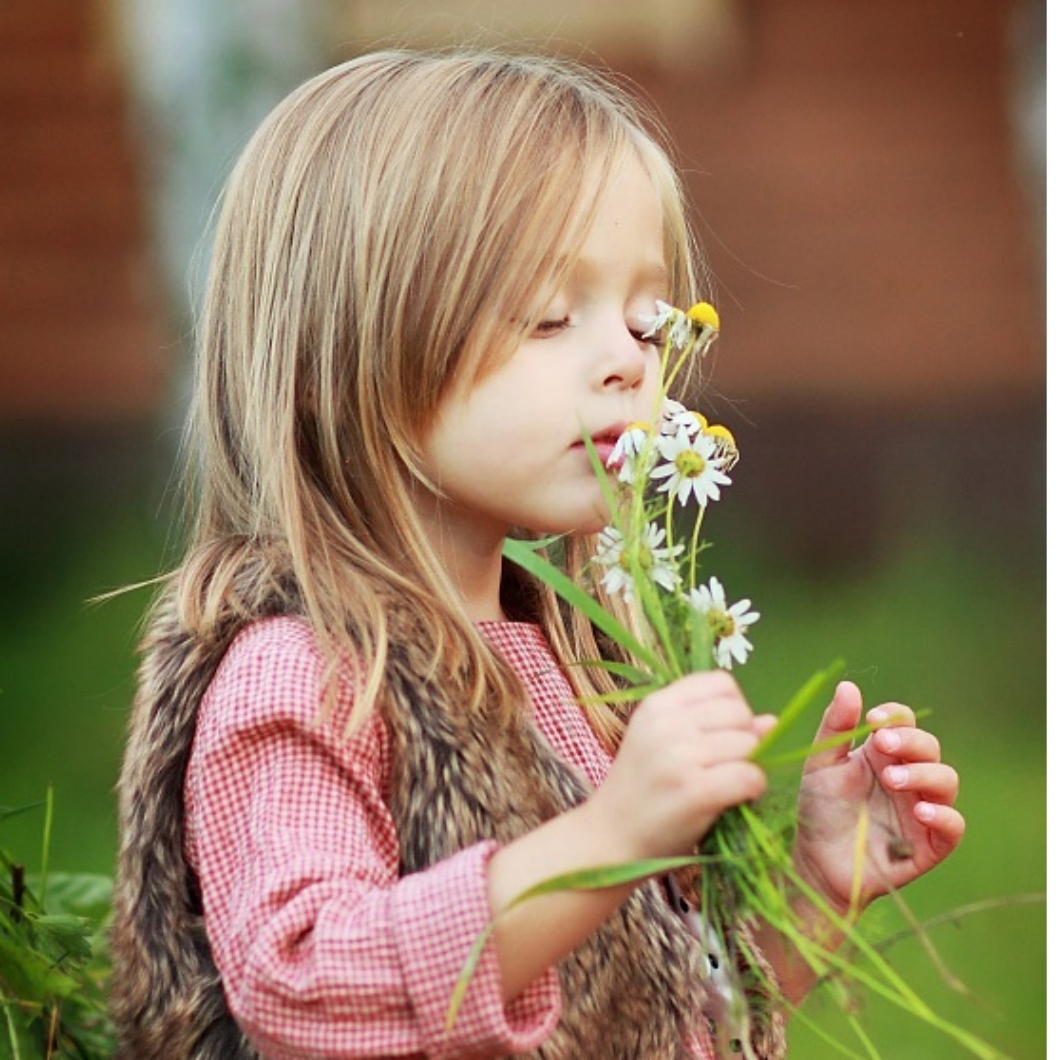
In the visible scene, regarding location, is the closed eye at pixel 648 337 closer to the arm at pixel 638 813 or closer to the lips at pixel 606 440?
the lips at pixel 606 440

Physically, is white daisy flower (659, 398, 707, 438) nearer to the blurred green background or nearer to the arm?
the arm

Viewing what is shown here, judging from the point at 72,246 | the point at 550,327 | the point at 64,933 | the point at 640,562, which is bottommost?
the point at 72,246

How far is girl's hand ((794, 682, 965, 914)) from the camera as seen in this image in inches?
61.9

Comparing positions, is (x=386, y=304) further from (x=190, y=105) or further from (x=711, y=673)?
(x=190, y=105)

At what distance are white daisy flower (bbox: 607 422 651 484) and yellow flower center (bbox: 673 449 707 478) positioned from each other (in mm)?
27

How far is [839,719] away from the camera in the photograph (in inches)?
63.7

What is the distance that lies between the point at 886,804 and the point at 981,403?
4.30 m

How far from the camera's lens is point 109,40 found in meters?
Answer: 5.61

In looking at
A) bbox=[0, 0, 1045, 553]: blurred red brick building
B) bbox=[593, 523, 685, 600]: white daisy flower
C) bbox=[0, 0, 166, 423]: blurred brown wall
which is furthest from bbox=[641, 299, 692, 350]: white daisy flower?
bbox=[0, 0, 166, 423]: blurred brown wall

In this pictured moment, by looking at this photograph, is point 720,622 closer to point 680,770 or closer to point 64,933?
point 680,770

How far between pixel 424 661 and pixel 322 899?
0.23 m

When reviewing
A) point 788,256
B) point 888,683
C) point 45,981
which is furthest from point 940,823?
point 788,256

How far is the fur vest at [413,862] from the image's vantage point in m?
1.37

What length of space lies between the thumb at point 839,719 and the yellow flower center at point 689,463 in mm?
289
